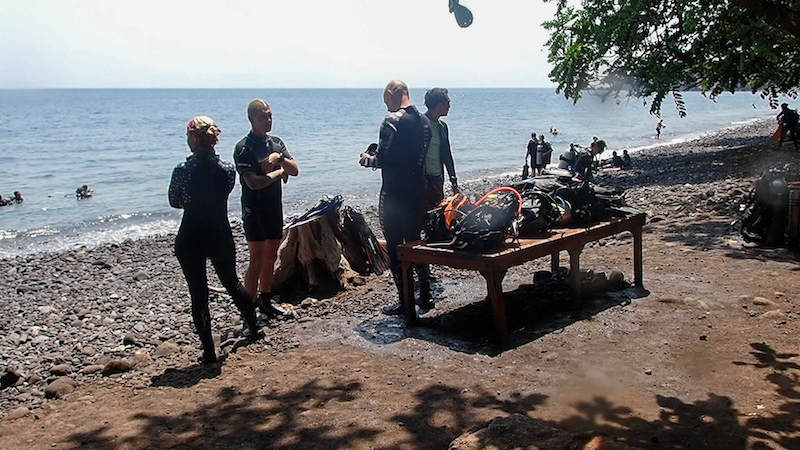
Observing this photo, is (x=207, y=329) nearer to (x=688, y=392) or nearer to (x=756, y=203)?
(x=688, y=392)

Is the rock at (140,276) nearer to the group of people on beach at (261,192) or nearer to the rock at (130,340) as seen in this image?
the rock at (130,340)

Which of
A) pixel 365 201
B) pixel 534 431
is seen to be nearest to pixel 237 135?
pixel 365 201

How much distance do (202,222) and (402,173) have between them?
1.97 metres

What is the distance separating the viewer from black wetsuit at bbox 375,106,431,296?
661 centimetres

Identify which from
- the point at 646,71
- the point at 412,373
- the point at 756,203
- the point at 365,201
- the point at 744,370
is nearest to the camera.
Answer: the point at 744,370

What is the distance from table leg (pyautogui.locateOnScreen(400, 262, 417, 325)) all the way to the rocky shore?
2.27 ft

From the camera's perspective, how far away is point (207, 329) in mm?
5898

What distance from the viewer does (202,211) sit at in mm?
5637

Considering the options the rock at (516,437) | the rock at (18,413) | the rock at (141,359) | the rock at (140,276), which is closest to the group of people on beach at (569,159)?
the rock at (516,437)

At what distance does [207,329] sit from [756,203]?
6428 millimetres

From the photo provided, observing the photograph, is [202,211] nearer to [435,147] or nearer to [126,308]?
[435,147]

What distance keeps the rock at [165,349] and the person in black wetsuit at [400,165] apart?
206 centimetres

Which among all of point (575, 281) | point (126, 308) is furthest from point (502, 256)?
point (126, 308)

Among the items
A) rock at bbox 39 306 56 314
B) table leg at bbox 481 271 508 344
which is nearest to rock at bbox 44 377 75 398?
table leg at bbox 481 271 508 344
